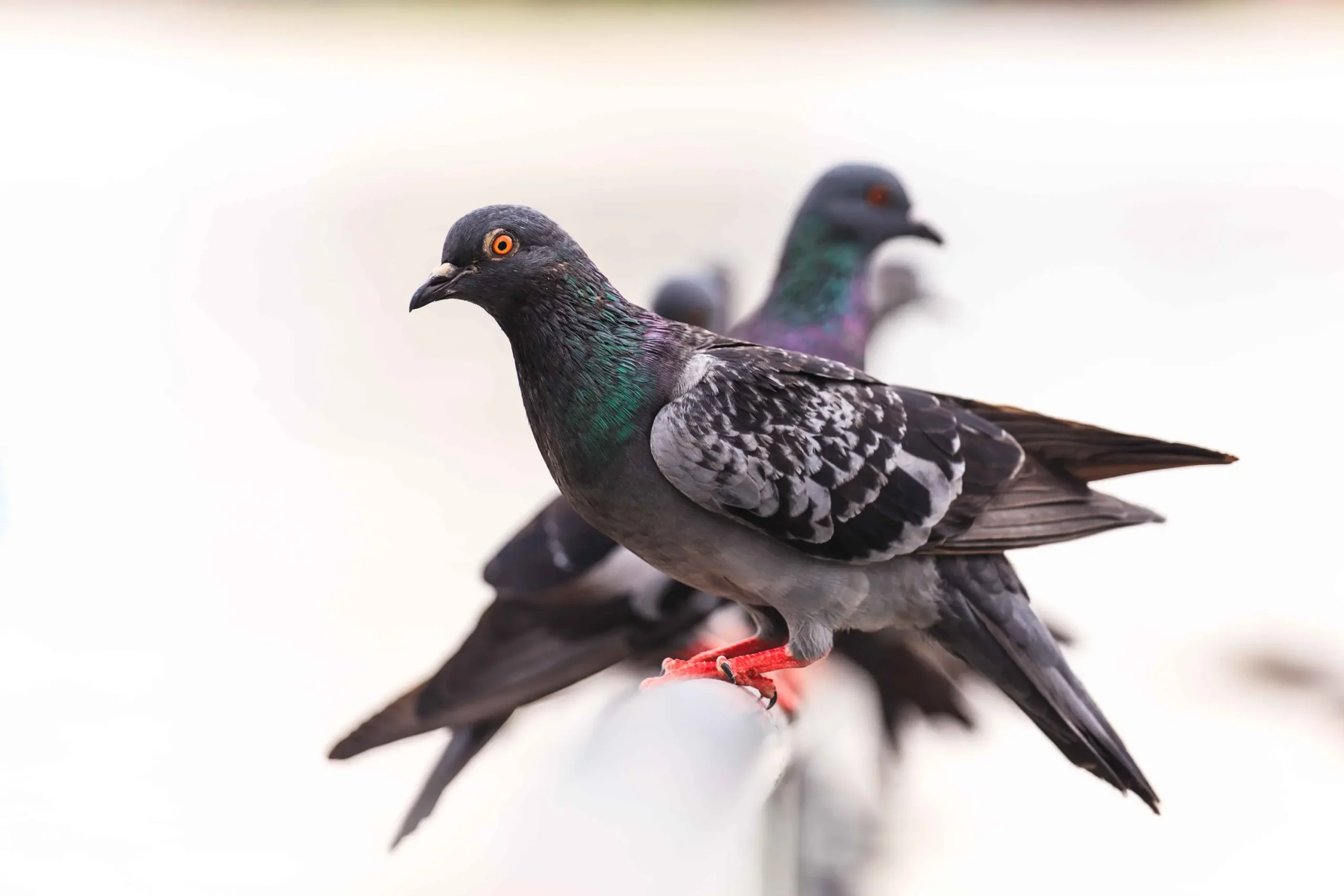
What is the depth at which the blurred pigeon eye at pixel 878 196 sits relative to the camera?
2389 millimetres

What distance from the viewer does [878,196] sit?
7.85 feet

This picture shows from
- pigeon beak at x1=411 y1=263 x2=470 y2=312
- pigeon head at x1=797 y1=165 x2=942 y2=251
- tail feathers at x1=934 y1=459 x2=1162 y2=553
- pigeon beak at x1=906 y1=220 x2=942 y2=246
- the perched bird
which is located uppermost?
pigeon beak at x1=411 y1=263 x2=470 y2=312

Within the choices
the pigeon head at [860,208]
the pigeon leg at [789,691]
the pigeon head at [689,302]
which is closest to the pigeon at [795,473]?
the pigeon leg at [789,691]

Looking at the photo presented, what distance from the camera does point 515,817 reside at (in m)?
1.49

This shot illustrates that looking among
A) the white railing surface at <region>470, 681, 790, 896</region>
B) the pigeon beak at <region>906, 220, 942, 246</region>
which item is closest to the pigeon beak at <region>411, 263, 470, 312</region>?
the white railing surface at <region>470, 681, 790, 896</region>

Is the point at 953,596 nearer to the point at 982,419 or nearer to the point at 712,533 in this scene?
the point at 982,419

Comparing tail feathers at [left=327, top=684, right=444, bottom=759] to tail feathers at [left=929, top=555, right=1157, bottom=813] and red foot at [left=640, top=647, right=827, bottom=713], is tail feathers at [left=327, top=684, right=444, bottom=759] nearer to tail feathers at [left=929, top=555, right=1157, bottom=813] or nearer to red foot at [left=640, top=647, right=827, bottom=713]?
red foot at [left=640, top=647, right=827, bottom=713]

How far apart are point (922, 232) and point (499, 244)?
53.0 inches

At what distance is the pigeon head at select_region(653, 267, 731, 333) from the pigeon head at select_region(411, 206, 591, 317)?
125 centimetres

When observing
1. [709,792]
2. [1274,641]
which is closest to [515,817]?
[709,792]

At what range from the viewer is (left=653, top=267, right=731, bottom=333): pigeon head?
2.66 m

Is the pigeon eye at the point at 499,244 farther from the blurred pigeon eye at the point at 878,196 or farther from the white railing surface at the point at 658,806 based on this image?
the blurred pigeon eye at the point at 878,196

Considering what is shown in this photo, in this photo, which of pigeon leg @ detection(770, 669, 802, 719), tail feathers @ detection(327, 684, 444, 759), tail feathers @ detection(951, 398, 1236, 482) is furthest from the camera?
tail feathers @ detection(327, 684, 444, 759)

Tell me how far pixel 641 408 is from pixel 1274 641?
2591 millimetres
